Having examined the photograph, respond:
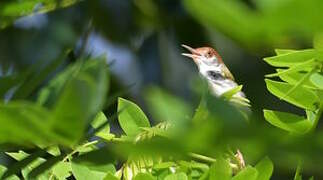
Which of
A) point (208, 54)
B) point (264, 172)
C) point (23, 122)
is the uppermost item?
point (23, 122)

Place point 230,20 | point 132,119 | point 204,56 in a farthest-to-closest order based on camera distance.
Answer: point 204,56 → point 132,119 → point 230,20

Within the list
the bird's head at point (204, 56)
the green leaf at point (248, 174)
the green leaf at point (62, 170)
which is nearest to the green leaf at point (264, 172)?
the green leaf at point (248, 174)

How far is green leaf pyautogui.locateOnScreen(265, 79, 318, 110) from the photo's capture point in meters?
0.40

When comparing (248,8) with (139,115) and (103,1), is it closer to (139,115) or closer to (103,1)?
(139,115)

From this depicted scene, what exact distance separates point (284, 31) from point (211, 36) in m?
1.33

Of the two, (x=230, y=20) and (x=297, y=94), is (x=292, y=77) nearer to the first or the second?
(x=297, y=94)

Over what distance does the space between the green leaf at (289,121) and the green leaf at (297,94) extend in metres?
0.01

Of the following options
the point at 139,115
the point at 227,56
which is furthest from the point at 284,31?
the point at 227,56

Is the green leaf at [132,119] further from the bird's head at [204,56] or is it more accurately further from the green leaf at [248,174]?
the bird's head at [204,56]

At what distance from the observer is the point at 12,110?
18 centimetres

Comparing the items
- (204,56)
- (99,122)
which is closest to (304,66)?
(99,122)

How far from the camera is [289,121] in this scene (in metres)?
0.39

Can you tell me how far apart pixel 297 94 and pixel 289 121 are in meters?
0.03

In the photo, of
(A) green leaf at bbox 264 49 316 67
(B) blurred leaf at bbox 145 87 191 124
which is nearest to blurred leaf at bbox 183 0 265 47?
(B) blurred leaf at bbox 145 87 191 124
